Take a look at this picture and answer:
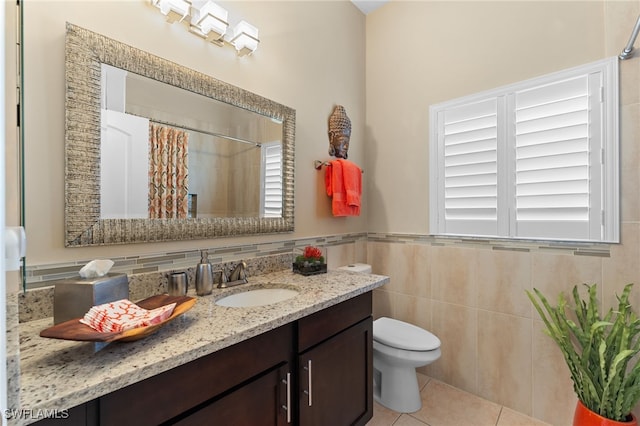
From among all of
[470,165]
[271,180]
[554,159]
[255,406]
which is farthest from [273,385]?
[554,159]

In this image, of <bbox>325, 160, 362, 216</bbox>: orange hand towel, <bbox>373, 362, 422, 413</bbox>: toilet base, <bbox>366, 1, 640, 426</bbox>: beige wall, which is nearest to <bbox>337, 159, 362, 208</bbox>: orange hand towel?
<bbox>325, 160, 362, 216</bbox>: orange hand towel

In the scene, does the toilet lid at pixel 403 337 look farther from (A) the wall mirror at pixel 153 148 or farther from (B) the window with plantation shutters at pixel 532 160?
(A) the wall mirror at pixel 153 148

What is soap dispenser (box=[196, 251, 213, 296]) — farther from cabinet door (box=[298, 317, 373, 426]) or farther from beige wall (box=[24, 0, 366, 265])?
cabinet door (box=[298, 317, 373, 426])

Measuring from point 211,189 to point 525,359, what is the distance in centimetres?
208

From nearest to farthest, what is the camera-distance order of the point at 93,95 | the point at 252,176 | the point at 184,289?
the point at 93,95, the point at 184,289, the point at 252,176

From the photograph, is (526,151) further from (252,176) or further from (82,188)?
(82,188)

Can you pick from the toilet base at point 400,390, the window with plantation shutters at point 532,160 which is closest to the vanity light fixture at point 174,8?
the window with plantation shutters at point 532,160

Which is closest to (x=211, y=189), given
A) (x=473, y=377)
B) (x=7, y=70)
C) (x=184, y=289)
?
(x=184, y=289)

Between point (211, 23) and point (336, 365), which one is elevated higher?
point (211, 23)

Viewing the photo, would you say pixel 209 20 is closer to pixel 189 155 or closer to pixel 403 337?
pixel 189 155

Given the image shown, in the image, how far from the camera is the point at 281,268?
1.74 m

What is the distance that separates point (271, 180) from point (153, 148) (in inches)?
25.9

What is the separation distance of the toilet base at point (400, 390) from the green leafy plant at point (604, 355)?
0.82 meters

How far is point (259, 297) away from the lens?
1.41m
